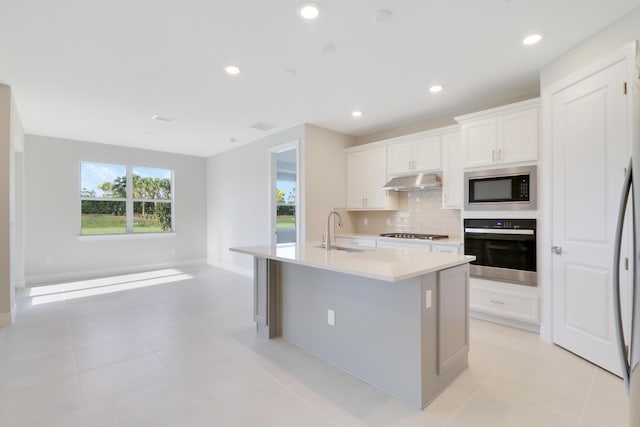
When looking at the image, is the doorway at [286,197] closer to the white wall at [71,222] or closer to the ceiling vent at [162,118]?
the ceiling vent at [162,118]

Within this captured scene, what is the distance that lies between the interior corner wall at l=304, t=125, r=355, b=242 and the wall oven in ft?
7.07

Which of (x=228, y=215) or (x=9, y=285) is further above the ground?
(x=228, y=215)

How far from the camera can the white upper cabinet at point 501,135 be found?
3166 mm

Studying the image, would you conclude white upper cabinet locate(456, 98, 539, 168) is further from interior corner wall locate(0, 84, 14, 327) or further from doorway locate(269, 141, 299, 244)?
interior corner wall locate(0, 84, 14, 327)

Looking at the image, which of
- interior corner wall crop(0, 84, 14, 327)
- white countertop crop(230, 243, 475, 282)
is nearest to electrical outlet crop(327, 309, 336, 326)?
white countertop crop(230, 243, 475, 282)

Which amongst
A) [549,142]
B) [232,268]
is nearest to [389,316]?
[549,142]

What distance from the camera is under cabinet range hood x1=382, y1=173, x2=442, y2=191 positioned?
4.18 metres

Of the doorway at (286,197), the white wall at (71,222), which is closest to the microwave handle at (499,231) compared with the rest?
the doorway at (286,197)

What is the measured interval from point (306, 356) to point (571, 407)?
1858mm

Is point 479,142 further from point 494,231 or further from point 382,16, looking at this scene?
point 382,16

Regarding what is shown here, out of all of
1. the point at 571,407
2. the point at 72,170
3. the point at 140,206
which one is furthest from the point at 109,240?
the point at 571,407

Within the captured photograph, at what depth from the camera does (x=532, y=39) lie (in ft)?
8.26

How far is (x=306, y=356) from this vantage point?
269 cm

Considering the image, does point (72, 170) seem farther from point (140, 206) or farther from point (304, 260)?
point (304, 260)
